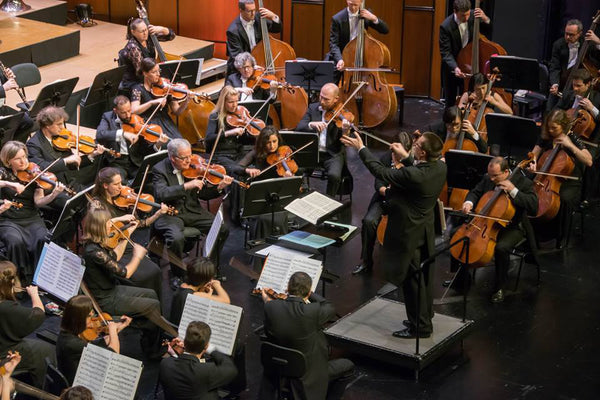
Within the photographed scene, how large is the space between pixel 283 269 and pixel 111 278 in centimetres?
113

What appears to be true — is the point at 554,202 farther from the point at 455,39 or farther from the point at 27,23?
the point at 27,23

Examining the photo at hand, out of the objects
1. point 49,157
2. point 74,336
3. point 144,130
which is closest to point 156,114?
point 144,130

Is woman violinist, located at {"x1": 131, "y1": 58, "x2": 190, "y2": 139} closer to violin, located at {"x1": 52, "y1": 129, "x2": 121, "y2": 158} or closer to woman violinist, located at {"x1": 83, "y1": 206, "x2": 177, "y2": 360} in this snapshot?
violin, located at {"x1": 52, "y1": 129, "x2": 121, "y2": 158}

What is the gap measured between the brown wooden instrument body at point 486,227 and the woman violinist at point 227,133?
2.22 metres

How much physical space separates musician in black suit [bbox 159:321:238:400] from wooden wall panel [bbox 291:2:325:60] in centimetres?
726

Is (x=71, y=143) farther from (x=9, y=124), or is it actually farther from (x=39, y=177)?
(x=39, y=177)

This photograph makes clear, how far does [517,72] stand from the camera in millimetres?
9344

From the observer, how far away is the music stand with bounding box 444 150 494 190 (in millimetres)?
Answer: 7516

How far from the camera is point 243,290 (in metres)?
7.48

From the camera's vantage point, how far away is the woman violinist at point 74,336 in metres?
5.49

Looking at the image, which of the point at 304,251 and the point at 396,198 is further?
the point at 304,251

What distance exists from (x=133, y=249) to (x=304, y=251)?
119 cm

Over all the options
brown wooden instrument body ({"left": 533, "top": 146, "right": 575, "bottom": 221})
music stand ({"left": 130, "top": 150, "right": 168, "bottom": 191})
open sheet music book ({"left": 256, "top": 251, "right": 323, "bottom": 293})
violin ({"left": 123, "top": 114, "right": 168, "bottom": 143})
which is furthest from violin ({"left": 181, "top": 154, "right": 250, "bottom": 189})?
brown wooden instrument body ({"left": 533, "top": 146, "right": 575, "bottom": 221})

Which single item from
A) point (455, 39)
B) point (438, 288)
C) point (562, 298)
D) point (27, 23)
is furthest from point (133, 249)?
point (27, 23)
